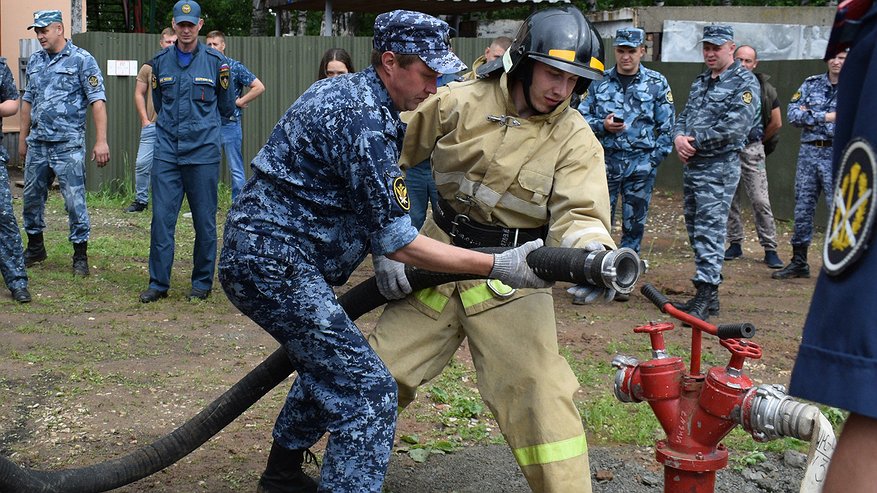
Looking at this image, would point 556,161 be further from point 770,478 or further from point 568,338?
point 568,338

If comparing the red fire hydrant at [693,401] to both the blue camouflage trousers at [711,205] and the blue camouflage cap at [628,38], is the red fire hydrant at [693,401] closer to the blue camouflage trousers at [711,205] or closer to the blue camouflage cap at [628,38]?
the blue camouflage trousers at [711,205]

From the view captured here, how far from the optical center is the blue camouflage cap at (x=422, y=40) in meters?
3.33

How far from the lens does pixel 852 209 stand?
5.17ft

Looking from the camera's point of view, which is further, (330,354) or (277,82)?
(277,82)

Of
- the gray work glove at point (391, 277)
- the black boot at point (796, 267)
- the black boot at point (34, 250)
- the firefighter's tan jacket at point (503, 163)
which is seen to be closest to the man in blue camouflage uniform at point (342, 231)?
the gray work glove at point (391, 277)

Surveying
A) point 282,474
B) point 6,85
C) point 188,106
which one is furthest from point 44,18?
→ point 282,474

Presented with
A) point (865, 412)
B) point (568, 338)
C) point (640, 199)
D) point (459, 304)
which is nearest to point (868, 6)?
point (865, 412)

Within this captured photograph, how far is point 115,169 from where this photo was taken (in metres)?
14.1

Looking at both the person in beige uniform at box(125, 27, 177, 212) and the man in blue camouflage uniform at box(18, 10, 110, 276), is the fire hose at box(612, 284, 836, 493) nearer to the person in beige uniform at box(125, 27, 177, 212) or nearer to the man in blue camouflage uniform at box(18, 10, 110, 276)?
the man in blue camouflage uniform at box(18, 10, 110, 276)

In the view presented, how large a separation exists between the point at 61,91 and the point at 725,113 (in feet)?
17.3

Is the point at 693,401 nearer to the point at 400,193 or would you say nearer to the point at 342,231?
the point at 400,193

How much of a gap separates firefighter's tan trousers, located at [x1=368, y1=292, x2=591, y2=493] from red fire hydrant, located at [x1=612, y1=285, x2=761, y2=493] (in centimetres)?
35

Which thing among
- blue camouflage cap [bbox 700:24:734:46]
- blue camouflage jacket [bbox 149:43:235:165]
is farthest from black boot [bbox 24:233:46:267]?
blue camouflage cap [bbox 700:24:734:46]

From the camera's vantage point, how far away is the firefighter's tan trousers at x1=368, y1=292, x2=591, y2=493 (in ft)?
12.0
